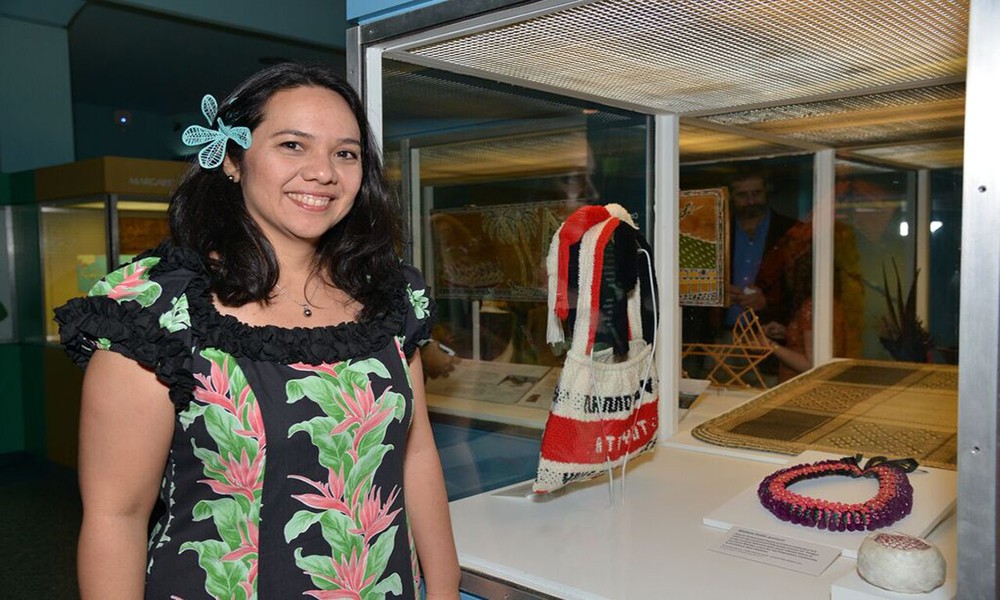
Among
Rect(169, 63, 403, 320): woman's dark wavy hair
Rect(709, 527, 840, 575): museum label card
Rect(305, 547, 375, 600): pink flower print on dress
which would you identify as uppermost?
Rect(169, 63, 403, 320): woman's dark wavy hair

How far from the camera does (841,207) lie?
2197 mm

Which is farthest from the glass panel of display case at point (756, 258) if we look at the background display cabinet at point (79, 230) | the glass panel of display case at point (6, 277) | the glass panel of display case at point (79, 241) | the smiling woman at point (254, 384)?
the glass panel of display case at point (6, 277)

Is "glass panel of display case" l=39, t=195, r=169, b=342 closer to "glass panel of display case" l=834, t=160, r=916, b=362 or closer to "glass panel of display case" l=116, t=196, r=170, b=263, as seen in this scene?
"glass panel of display case" l=116, t=196, r=170, b=263

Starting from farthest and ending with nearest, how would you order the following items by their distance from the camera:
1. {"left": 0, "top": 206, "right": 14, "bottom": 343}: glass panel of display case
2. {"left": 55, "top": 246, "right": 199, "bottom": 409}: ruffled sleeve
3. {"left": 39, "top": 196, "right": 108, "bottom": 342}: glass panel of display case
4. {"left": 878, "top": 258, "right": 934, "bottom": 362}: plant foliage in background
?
{"left": 0, "top": 206, "right": 14, "bottom": 343}: glass panel of display case → {"left": 39, "top": 196, "right": 108, "bottom": 342}: glass panel of display case → {"left": 878, "top": 258, "right": 934, "bottom": 362}: plant foliage in background → {"left": 55, "top": 246, "right": 199, "bottom": 409}: ruffled sleeve

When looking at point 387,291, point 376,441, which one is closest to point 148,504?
point 376,441

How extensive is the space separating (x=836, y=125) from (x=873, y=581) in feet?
3.85

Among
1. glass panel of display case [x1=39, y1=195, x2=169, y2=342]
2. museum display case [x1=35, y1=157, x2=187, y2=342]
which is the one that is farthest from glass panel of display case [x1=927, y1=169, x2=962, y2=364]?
glass panel of display case [x1=39, y1=195, x2=169, y2=342]

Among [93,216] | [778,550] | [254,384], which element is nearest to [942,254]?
[778,550]

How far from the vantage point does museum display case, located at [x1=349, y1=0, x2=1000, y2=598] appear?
1.18 m

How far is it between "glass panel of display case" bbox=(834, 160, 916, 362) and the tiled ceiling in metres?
0.07

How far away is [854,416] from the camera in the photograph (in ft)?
6.77

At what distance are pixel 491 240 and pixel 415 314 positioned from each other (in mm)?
485

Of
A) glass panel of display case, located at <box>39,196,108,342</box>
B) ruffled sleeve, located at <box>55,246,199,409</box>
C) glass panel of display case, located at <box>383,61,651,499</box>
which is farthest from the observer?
glass panel of display case, located at <box>39,196,108,342</box>

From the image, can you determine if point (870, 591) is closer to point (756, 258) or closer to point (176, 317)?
point (176, 317)
